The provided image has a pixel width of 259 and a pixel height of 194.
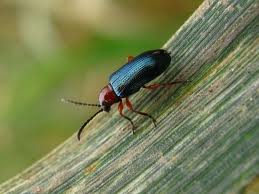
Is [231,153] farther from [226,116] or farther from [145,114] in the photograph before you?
[145,114]

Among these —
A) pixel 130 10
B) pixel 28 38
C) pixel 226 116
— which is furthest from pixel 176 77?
pixel 28 38

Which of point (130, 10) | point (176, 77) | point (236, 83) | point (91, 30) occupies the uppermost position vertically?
point (236, 83)

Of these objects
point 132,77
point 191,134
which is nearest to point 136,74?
point 132,77

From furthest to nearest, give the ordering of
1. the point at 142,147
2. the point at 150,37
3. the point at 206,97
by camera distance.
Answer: the point at 150,37 < the point at 142,147 < the point at 206,97

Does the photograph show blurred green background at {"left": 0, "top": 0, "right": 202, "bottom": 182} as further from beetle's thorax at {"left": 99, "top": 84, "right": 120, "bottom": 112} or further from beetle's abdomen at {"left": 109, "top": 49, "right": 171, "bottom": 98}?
beetle's abdomen at {"left": 109, "top": 49, "right": 171, "bottom": 98}

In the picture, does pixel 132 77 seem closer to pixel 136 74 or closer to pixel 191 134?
pixel 136 74

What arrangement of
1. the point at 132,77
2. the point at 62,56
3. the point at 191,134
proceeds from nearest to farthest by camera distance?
the point at 191,134 → the point at 132,77 → the point at 62,56
